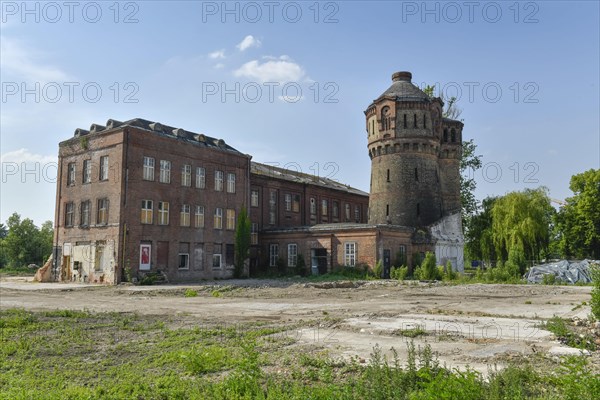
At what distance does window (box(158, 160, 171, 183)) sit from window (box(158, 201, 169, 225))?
4.83 feet

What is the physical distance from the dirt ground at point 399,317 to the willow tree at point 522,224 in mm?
17395

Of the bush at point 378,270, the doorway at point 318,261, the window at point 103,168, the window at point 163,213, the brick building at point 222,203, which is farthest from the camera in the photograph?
the doorway at point 318,261

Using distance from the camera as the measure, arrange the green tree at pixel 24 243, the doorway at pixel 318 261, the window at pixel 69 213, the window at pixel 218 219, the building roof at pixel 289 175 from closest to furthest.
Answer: the window at pixel 69 213 → the window at pixel 218 219 → the doorway at pixel 318 261 → the building roof at pixel 289 175 → the green tree at pixel 24 243

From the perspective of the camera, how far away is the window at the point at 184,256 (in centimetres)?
3206

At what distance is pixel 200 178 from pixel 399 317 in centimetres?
2383

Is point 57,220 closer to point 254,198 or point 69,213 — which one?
point 69,213

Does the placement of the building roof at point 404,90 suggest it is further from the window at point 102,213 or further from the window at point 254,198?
the window at point 102,213

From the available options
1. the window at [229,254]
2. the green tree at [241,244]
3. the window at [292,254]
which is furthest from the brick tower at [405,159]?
the window at [229,254]

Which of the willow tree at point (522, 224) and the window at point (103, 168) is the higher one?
the window at point (103, 168)

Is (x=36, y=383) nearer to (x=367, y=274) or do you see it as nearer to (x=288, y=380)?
(x=288, y=380)

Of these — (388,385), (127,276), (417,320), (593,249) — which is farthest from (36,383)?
(593,249)

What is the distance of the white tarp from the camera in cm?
2920

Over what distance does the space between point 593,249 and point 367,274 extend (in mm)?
25443

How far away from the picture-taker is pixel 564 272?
97.3 feet
